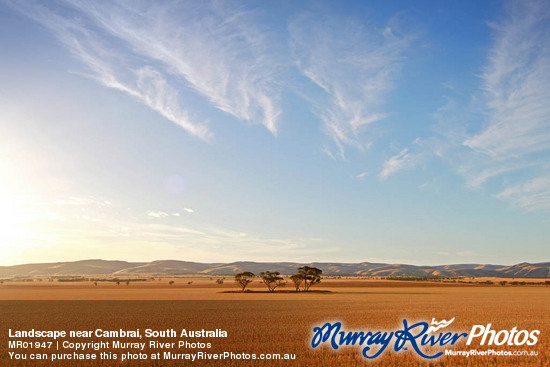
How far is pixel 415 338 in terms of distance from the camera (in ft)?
83.5

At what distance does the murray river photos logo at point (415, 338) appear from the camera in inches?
866

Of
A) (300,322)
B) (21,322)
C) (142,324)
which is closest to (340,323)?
(300,322)

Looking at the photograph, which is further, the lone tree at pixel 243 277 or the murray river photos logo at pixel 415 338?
the lone tree at pixel 243 277

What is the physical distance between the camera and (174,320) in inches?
1358

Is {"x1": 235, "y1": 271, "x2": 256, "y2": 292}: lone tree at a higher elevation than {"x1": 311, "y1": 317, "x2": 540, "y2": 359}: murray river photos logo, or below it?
below

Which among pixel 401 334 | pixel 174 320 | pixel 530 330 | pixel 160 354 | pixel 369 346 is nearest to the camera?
pixel 160 354

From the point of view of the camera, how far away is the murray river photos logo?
72.2 feet

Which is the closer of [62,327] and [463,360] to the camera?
[463,360]

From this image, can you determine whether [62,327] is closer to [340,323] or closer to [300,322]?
[300,322]

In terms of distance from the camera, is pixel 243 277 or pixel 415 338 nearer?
pixel 415 338

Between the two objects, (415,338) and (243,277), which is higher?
(415,338)

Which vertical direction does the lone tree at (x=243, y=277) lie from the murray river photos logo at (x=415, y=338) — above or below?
below

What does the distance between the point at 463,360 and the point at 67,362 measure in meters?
18.9

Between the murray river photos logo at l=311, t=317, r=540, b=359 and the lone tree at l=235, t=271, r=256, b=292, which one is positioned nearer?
the murray river photos logo at l=311, t=317, r=540, b=359
